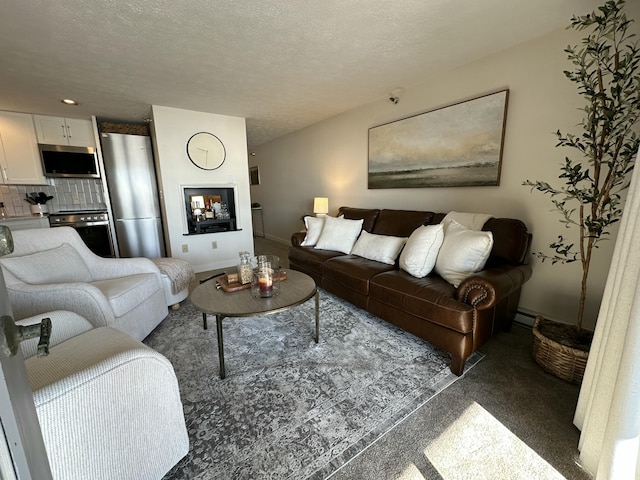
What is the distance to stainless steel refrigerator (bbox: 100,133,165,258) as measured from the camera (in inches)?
152

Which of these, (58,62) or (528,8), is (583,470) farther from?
(58,62)

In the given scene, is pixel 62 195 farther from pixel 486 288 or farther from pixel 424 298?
pixel 486 288

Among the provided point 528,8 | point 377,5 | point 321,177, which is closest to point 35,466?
point 377,5

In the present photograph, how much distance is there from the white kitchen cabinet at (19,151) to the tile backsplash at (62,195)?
189mm

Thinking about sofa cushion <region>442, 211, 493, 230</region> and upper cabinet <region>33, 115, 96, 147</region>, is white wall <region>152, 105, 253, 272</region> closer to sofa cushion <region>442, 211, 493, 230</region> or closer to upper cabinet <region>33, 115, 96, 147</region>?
upper cabinet <region>33, 115, 96, 147</region>

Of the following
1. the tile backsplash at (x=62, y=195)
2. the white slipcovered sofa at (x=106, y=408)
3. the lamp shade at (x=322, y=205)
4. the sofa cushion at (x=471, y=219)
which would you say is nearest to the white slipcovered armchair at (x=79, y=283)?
the white slipcovered sofa at (x=106, y=408)

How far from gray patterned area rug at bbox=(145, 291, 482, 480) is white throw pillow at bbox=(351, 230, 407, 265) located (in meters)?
0.59

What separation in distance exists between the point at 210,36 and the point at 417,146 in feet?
7.21

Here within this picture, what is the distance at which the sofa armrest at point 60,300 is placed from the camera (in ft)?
4.85

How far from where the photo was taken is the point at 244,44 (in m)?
2.02

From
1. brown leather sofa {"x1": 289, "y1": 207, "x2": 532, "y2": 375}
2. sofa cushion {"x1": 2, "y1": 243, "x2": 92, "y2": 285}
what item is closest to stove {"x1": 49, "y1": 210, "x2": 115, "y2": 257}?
sofa cushion {"x1": 2, "y1": 243, "x2": 92, "y2": 285}

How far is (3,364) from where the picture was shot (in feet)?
1.29

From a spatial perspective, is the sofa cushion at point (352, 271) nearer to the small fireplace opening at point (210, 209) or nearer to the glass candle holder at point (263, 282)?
the glass candle holder at point (263, 282)

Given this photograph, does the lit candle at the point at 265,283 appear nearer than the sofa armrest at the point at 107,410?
No
